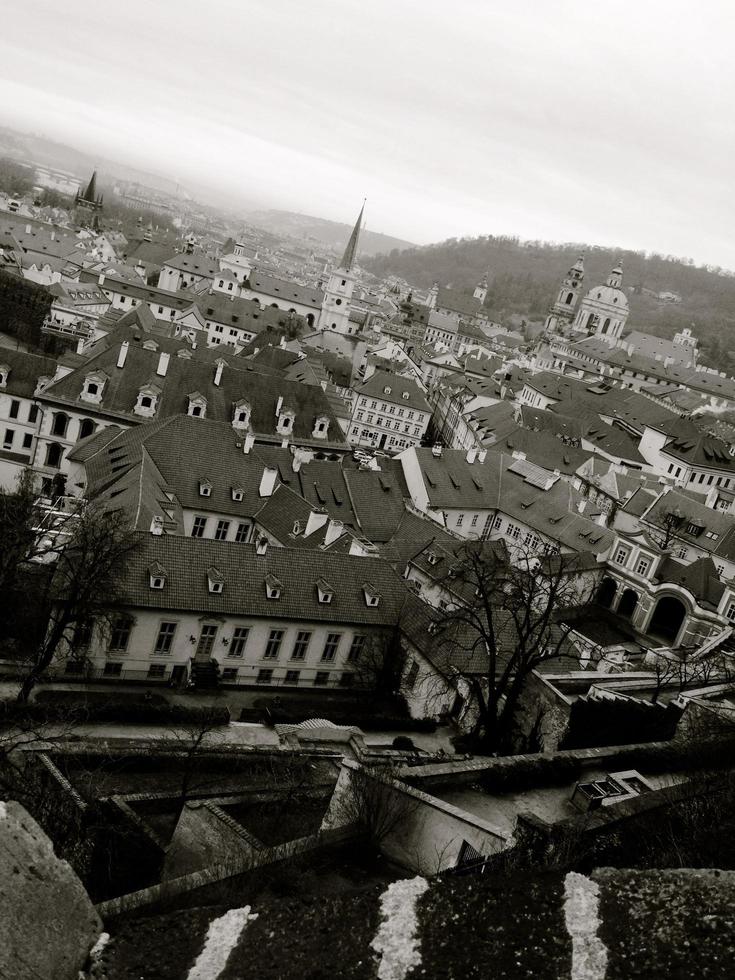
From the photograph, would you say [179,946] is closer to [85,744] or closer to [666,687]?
[85,744]

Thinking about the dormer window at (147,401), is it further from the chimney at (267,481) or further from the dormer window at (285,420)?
the chimney at (267,481)

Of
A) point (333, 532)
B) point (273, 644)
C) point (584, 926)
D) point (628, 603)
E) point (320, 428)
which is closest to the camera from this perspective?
point (584, 926)

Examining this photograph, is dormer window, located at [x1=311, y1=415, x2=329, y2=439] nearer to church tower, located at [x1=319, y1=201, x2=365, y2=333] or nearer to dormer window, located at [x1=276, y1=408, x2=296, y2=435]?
dormer window, located at [x1=276, y1=408, x2=296, y2=435]

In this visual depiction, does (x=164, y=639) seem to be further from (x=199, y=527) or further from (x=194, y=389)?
(x=194, y=389)

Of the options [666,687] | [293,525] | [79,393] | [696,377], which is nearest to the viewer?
[666,687]

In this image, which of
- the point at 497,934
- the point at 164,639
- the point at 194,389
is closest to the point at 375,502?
the point at 194,389

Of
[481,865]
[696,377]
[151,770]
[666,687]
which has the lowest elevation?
[151,770]

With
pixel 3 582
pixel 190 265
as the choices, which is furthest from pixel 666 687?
pixel 190 265

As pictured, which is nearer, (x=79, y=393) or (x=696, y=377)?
(x=79, y=393)
